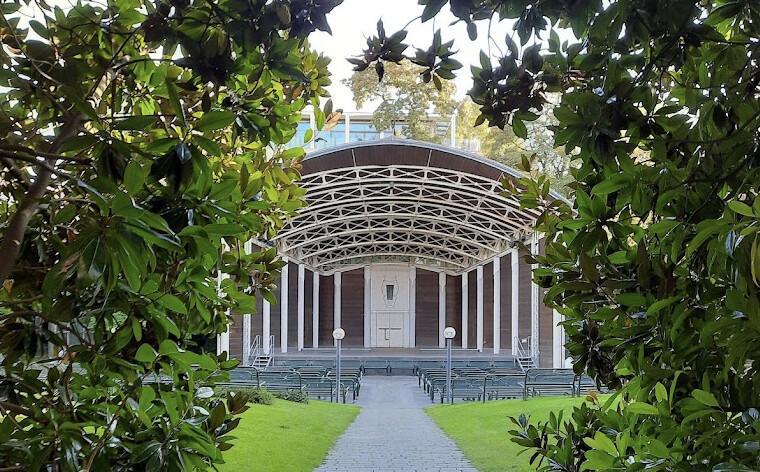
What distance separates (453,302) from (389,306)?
12.2 ft

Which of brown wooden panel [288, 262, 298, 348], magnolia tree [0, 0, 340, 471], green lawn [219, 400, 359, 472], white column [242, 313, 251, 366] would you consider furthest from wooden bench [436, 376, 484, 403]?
brown wooden panel [288, 262, 298, 348]

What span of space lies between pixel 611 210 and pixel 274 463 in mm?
7534

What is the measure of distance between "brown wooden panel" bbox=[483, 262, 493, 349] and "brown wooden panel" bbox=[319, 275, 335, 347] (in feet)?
30.2

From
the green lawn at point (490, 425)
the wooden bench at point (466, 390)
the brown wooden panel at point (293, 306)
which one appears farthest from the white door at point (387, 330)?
the green lawn at point (490, 425)

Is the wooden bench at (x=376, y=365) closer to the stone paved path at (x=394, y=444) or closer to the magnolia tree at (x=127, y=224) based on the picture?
the stone paved path at (x=394, y=444)

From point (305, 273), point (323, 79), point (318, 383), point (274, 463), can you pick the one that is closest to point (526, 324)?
point (318, 383)

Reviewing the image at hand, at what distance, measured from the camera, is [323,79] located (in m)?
2.67

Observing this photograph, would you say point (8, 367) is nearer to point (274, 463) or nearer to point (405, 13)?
point (405, 13)

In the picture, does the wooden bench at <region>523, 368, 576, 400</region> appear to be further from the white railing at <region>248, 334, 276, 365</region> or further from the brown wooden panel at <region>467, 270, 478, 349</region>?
the brown wooden panel at <region>467, 270, 478, 349</region>

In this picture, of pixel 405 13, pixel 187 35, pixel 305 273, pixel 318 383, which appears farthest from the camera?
pixel 305 273

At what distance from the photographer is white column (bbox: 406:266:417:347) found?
38.4m

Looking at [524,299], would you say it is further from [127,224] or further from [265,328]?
[127,224]

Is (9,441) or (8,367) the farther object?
(8,367)

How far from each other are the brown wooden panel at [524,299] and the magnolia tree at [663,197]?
23292 mm
